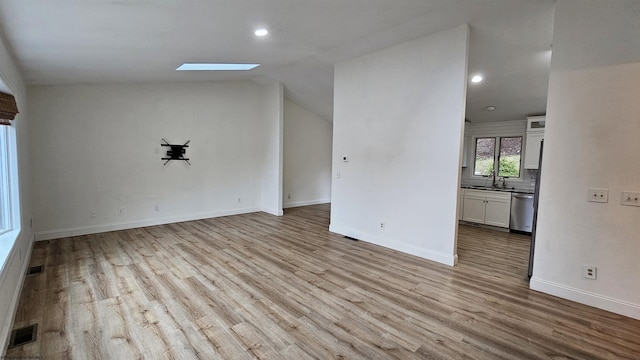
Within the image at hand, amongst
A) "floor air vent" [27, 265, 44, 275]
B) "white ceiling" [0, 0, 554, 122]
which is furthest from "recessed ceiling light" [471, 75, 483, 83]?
"floor air vent" [27, 265, 44, 275]

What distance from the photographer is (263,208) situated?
7.07m

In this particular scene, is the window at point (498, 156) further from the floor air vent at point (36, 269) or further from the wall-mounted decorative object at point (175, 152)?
the floor air vent at point (36, 269)

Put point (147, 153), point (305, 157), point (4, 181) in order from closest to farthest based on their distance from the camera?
1. point (4, 181)
2. point (147, 153)
3. point (305, 157)

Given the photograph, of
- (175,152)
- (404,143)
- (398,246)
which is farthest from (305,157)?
(398,246)

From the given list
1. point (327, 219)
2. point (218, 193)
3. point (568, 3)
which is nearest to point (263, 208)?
point (218, 193)

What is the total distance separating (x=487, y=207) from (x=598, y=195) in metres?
3.07

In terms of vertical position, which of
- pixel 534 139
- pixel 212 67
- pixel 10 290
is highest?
pixel 212 67

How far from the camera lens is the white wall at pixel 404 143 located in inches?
142

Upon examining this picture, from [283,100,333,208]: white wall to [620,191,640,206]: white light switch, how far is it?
241 inches

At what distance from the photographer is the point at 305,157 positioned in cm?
793

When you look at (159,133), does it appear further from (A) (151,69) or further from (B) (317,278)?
(B) (317,278)

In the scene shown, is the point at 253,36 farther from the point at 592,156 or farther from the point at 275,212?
the point at 275,212

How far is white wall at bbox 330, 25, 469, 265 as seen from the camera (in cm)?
361

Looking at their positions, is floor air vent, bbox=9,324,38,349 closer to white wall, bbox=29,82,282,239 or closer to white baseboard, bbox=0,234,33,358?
white baseboard, bbox=0,234,33,358
